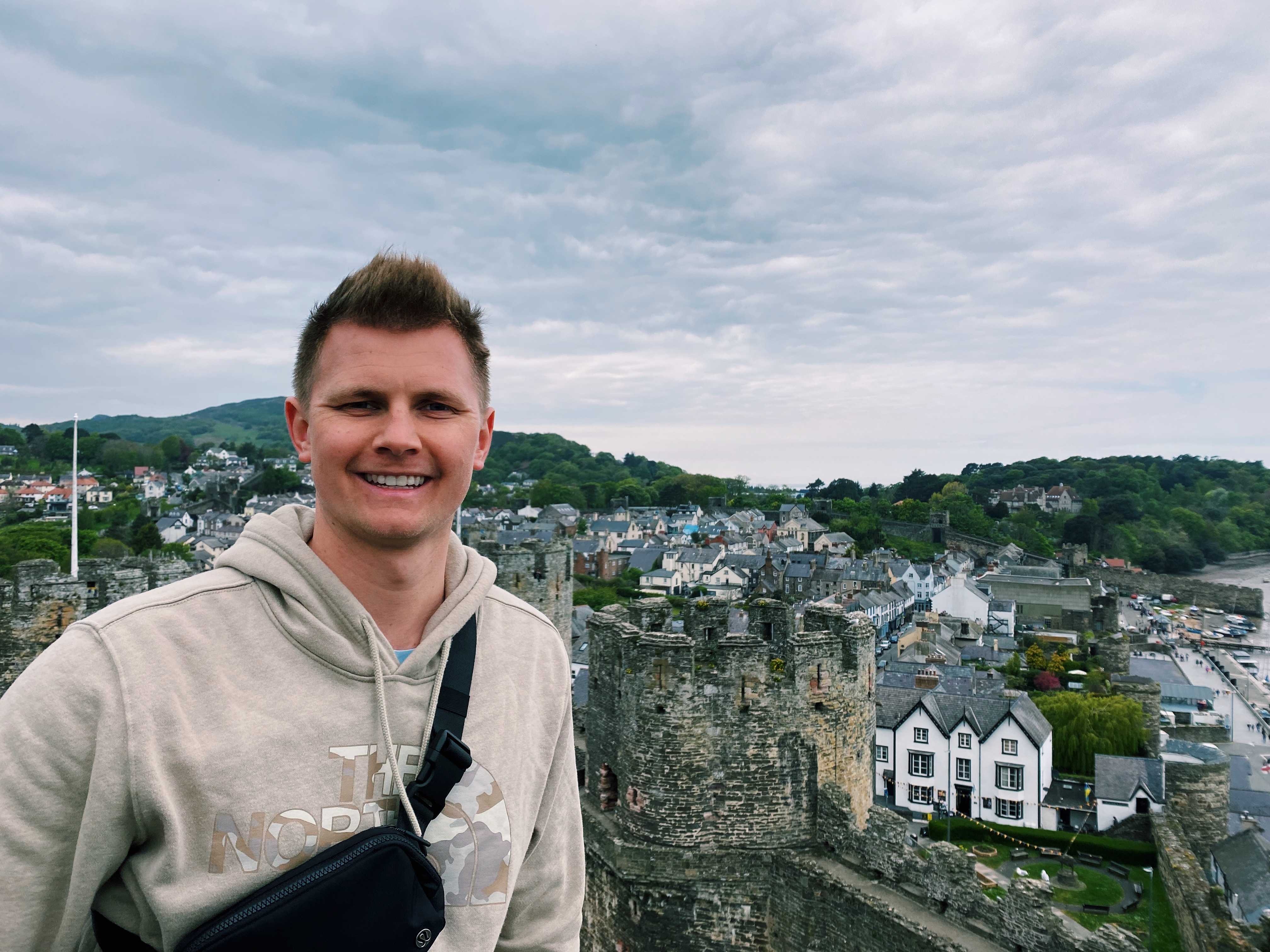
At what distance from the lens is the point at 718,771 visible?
425 inches

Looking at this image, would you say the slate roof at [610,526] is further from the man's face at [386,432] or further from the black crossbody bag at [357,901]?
the black crossbody bag at [357,901]

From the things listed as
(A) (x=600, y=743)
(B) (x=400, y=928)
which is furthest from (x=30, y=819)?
(A) (x=600, y=743)

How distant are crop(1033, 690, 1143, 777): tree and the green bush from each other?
20.5 feet

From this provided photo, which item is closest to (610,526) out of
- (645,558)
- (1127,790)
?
(645,558)

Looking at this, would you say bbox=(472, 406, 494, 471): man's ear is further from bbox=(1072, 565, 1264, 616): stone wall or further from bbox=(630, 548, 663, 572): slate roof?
bbox=(1072, 565, 1264, 616): stone wall

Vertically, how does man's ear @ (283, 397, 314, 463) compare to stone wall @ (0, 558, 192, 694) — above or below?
above

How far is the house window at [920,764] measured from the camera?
32.2m

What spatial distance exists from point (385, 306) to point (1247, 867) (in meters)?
26.0

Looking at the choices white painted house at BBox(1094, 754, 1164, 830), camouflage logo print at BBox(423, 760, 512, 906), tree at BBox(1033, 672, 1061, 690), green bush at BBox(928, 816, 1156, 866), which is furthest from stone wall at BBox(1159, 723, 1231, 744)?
camouflage logo print at BBox(423, 760, 512, 906)

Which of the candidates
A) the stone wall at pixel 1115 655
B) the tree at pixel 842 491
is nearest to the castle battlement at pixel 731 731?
the stone wall at pixel 1115 655

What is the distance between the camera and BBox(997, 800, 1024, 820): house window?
99.7ft

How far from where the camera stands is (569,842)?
3289 millimetres

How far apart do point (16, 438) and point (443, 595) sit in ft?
545

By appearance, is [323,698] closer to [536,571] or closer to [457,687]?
[457,687]
